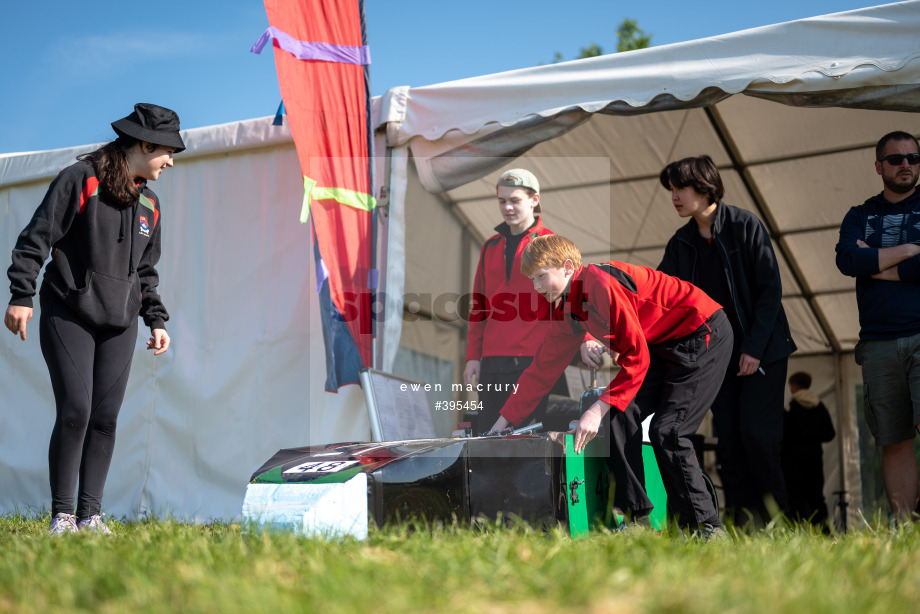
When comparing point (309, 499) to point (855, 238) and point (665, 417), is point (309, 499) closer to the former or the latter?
point (665, 417)

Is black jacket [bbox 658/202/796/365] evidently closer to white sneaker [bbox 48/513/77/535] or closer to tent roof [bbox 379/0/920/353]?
tent roof [bbox 379/0/920/353]

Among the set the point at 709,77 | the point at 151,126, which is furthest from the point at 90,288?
the point at 709,77

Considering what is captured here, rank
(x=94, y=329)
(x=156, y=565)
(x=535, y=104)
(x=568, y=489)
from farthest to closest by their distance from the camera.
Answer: (x=535, y=104)
(x=94, y=329)
(x=568, y=489)
(x=156, y=565)

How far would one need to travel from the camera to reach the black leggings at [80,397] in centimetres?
279

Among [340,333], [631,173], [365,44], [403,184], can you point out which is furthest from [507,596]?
[631,173]

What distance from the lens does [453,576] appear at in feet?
4.71

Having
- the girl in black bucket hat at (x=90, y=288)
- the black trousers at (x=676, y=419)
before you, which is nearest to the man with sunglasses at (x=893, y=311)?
the black trousers at (x=676, y=419)

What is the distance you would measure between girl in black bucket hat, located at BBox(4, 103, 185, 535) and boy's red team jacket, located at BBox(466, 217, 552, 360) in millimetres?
1600

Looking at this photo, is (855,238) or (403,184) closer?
(855,238)

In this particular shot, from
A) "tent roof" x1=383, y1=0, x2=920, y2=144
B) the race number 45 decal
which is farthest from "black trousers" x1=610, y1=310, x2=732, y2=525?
"tent roof" x1=383, y1=0, x2=920, y2=144

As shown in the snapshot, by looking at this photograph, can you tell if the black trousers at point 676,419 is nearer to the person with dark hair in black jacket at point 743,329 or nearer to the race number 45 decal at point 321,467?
the person with dark hair in black jacket at point 743,329

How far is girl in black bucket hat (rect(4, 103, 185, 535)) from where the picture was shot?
279cm

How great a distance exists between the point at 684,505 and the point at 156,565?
6.10 feet

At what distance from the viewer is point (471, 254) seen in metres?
6.98
